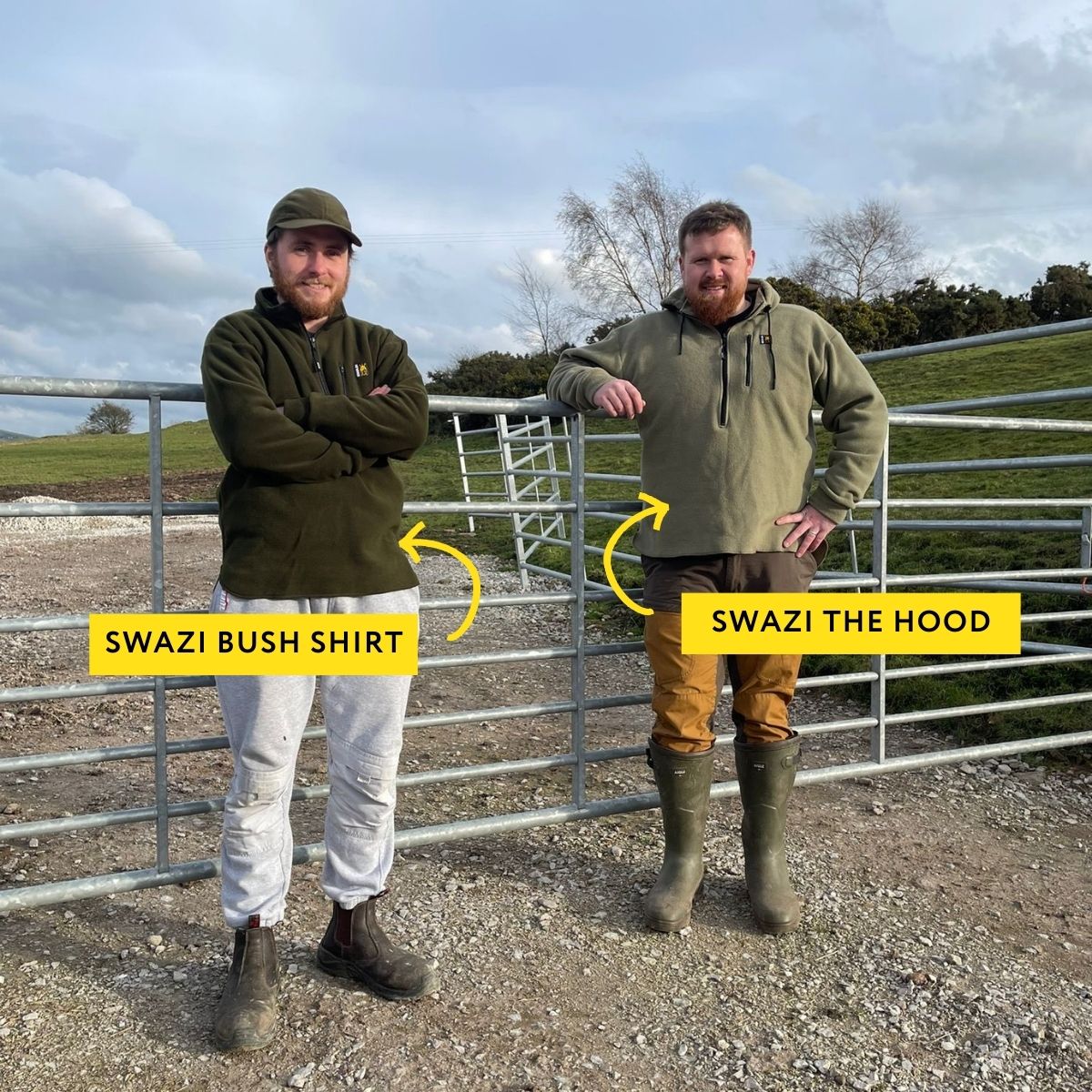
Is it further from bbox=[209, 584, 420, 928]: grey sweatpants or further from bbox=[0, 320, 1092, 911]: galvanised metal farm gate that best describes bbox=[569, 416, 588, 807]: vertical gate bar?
bbox=[209, 584, 420, 928]: grey sweatpants

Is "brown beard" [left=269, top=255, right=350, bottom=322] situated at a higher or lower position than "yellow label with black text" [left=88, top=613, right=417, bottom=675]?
higher

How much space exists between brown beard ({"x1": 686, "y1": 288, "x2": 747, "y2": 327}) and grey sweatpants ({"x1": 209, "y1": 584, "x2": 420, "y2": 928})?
1086 mm

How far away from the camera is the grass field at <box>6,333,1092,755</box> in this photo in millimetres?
4934

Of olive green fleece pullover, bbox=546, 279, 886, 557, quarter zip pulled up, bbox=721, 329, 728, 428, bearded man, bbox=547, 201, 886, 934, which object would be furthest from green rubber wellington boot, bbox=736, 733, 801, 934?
quarter zip pulled up, bbox=721, 329, 728, 428

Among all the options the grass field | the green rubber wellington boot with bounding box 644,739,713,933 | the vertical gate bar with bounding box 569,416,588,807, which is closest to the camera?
the green rubber wellington boot with bounding box 644,739,713,933

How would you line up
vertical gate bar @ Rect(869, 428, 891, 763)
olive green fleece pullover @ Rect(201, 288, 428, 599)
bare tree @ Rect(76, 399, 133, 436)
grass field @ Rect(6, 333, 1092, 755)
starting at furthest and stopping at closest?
bare tree @ Rect(76, 399, 133, 436) < grass field @ Rect(6, 333, 1092, 755) < vertical gate bar @ Rect(869, 428, 891, 763) < olive green fleece pullover @ Rect(201, 288, 428, 599)

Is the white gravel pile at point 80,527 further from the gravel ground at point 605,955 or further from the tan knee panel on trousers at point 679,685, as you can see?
the tan knee panel on trousers at point 679,685

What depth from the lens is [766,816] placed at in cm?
282

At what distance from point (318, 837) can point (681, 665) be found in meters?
1.51

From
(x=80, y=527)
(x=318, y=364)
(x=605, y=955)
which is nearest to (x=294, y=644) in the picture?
(x=318, y=364)

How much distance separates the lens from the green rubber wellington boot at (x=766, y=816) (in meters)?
2.78

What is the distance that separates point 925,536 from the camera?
8008 mm

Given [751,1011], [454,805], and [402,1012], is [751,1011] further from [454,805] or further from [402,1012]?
[454,805]

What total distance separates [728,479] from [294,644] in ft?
3.95
